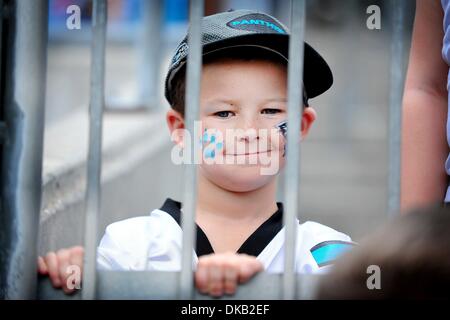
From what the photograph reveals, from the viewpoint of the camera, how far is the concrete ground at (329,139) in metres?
3.99

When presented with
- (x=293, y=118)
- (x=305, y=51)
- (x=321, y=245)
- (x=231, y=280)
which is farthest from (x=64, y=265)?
(x=305, y=51)

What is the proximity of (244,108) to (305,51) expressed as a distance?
0.22 metres


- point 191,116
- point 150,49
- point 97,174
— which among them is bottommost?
point 97,174

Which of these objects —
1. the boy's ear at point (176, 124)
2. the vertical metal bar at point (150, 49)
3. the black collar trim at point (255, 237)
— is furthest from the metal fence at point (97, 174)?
the vertical metal bar at point (150, 49)

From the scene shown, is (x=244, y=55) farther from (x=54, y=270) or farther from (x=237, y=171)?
(x=54, y=270)

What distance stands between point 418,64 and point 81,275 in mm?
837

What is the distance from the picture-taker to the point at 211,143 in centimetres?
205

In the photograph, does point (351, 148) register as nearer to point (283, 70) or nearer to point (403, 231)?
point (283, 70)

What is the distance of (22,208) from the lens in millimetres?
1652

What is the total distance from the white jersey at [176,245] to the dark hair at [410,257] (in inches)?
21.4

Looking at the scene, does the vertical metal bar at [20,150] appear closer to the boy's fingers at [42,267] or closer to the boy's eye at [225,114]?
the boy's fingers at [42,267]

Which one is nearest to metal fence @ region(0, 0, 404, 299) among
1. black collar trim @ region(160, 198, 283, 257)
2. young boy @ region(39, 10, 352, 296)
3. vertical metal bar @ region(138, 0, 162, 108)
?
Result: young boy @ region(39, 10, 352, 296)

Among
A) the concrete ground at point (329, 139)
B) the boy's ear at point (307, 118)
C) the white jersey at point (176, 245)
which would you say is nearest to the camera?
the white jersey at point (176, 245)
